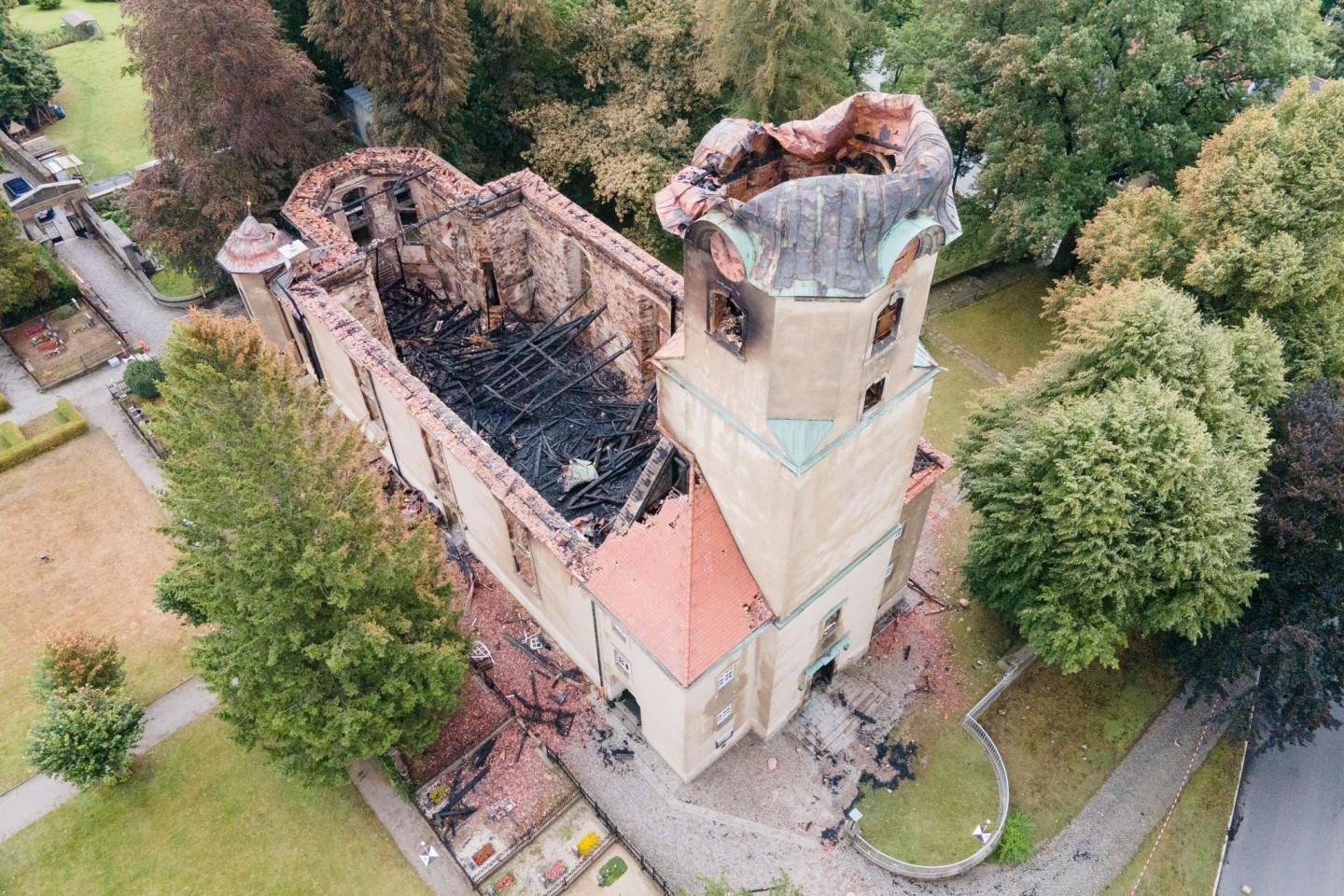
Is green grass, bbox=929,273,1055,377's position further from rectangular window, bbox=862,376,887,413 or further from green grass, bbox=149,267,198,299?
green grass, bbox=149,267,198,299

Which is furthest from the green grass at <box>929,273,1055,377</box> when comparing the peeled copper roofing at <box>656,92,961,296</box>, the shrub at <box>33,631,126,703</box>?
the shrub at <box>33,631,126,703</box>

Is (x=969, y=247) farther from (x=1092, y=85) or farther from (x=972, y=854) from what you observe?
(x=972, y=854)

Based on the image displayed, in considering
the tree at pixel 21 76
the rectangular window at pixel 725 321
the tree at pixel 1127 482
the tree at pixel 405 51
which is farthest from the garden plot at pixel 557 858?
the tree at pixel 21 76

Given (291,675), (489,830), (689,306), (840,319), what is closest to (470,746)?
(489,830)

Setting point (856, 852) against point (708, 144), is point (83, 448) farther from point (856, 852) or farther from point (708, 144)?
point (856, 852)

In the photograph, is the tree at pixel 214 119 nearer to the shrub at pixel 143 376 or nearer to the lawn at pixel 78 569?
the shrub at pixel 143 376

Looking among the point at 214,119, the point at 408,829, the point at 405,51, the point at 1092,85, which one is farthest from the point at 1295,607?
the point at 214,119
